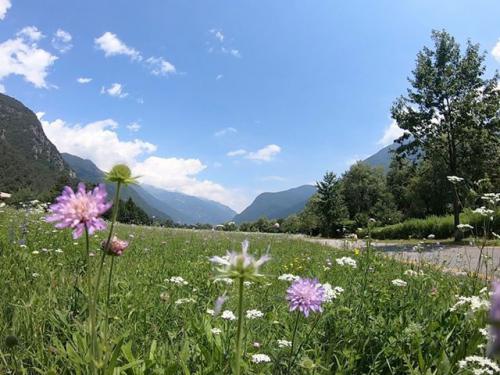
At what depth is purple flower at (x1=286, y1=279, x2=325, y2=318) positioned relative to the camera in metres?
2.16

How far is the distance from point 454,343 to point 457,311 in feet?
0.93

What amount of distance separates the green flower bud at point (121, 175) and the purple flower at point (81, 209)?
118 mm

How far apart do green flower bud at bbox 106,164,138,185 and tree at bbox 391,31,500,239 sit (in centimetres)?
2780

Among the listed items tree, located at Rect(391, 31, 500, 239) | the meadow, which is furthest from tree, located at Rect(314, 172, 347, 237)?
the meadow

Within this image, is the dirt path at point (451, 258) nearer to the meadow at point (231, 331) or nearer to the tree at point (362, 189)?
the meadow at point (231, 331)

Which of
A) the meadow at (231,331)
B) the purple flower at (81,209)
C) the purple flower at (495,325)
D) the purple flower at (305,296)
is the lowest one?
the meadow at (231,331)

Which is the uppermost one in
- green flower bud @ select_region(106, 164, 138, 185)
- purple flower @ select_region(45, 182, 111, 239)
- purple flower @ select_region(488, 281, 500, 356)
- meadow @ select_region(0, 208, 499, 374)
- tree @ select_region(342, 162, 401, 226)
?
tree @ select_region(342, 162, 401, 226)

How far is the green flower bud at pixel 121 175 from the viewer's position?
171 cm

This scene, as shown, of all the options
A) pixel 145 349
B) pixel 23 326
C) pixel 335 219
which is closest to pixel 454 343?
pixel 145 349

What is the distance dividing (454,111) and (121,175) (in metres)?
28.7

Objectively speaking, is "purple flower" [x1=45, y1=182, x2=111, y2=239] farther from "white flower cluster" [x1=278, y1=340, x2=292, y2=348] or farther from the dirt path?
the dirt path

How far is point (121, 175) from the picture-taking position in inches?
67.9

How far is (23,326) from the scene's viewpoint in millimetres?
2912

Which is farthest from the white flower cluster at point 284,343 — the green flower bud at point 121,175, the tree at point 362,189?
the tree at point 362,189
